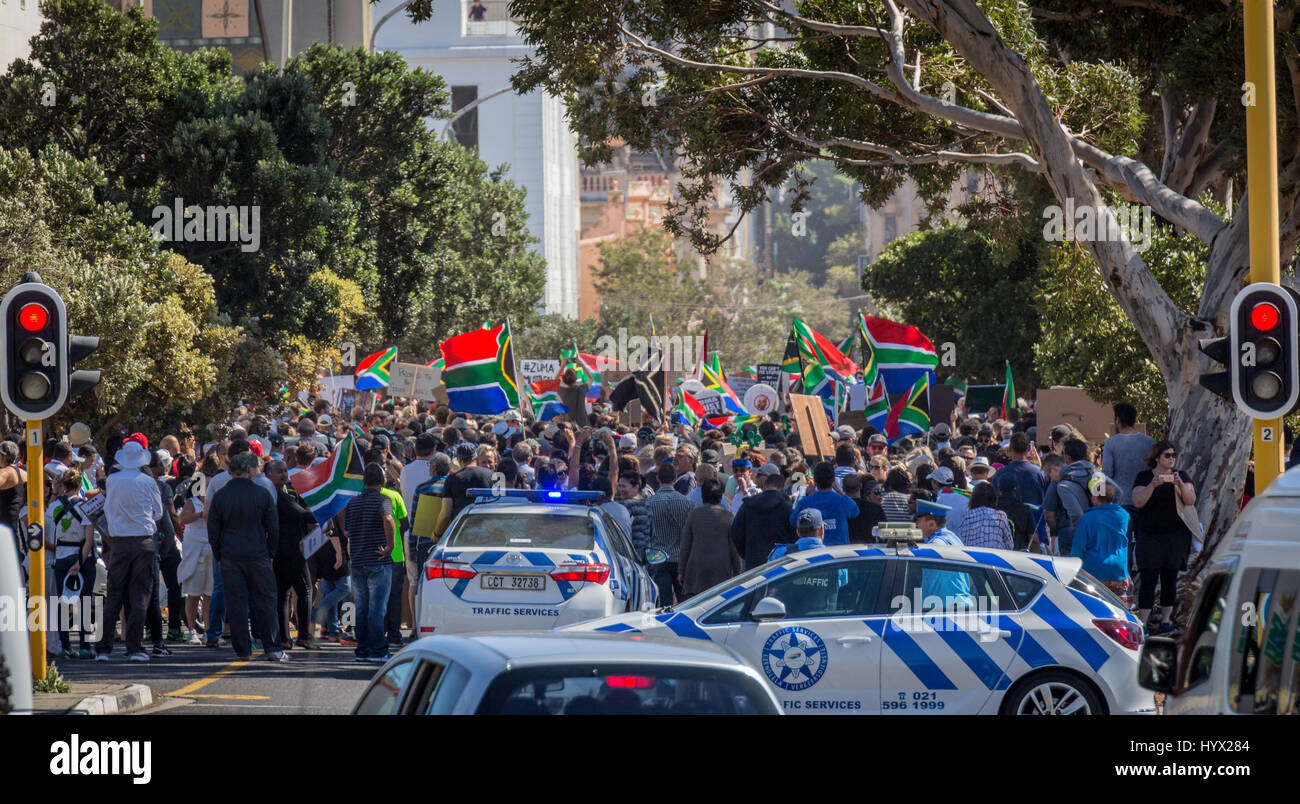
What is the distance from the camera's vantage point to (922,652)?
9.10m

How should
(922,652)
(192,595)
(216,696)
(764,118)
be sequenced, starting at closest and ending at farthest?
(922,652), (216,696), (192,595), (764,118)

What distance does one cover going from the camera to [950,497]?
43.4 ft

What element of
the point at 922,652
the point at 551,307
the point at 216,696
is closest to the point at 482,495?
the point at 216,696

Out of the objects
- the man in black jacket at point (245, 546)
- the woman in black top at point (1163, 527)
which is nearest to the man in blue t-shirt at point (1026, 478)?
the woman in black top at point (1163, 527)

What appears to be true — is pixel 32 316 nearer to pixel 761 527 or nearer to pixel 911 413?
pixel 761 527

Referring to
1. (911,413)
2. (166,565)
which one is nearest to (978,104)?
(911,413)

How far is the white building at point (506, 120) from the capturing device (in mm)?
93500

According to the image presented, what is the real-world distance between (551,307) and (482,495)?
78.2 meters

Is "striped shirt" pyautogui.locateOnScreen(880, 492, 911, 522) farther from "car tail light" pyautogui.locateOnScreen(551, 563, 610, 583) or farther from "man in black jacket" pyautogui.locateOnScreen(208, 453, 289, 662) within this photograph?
"man in black jacket" pyautogui.locateOnScreen(208, 453, 289, 662)

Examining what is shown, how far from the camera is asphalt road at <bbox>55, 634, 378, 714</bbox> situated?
1088 cm

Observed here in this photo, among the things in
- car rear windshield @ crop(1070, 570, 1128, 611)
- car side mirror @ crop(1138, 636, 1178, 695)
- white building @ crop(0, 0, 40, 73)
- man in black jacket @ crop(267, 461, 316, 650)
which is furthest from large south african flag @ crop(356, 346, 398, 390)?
car side mirror @ crop(1138, 636, 1178, 695)

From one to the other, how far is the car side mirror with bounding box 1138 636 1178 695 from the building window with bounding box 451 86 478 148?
304 ft
